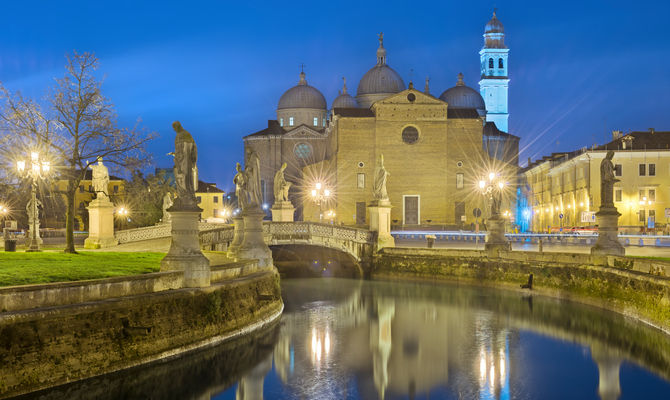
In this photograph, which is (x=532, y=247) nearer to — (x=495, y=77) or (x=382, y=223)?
(x=382, y=223)

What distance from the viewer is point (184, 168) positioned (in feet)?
59.5

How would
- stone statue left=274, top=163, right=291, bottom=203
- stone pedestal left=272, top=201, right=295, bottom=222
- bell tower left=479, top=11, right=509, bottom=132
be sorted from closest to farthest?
stone statue left=274, top=163, right=291, bottom=203 → stone pedestal left=272, top=201, right=295, bottom=222 → bell tower left=479, top=11, right=509, bottom=132

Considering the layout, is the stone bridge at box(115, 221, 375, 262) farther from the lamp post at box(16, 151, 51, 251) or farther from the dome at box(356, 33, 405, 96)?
the dome at box(356, 33, 405, 96)

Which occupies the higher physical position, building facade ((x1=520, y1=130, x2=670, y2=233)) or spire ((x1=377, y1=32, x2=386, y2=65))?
spire ((x1=377, y1=32, x2=386, y2=65))

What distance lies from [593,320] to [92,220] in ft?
69.6

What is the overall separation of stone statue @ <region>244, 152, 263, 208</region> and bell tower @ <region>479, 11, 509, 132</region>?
79.9m

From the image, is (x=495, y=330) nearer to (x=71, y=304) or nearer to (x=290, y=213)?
(x=71, y=304)

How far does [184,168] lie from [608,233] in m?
15.8

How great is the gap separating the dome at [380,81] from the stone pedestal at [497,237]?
56.2 meters

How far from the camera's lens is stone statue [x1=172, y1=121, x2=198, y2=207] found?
1791 centimetres

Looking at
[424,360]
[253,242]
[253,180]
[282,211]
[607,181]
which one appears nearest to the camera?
[424,360]

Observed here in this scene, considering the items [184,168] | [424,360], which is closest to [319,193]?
[184,168]

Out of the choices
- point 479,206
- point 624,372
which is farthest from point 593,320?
point 479,206

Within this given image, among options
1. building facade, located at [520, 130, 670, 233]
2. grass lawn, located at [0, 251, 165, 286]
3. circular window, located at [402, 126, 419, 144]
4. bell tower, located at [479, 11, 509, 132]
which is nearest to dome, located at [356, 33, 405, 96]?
circular window, located at [402, 126, 419, 144]
